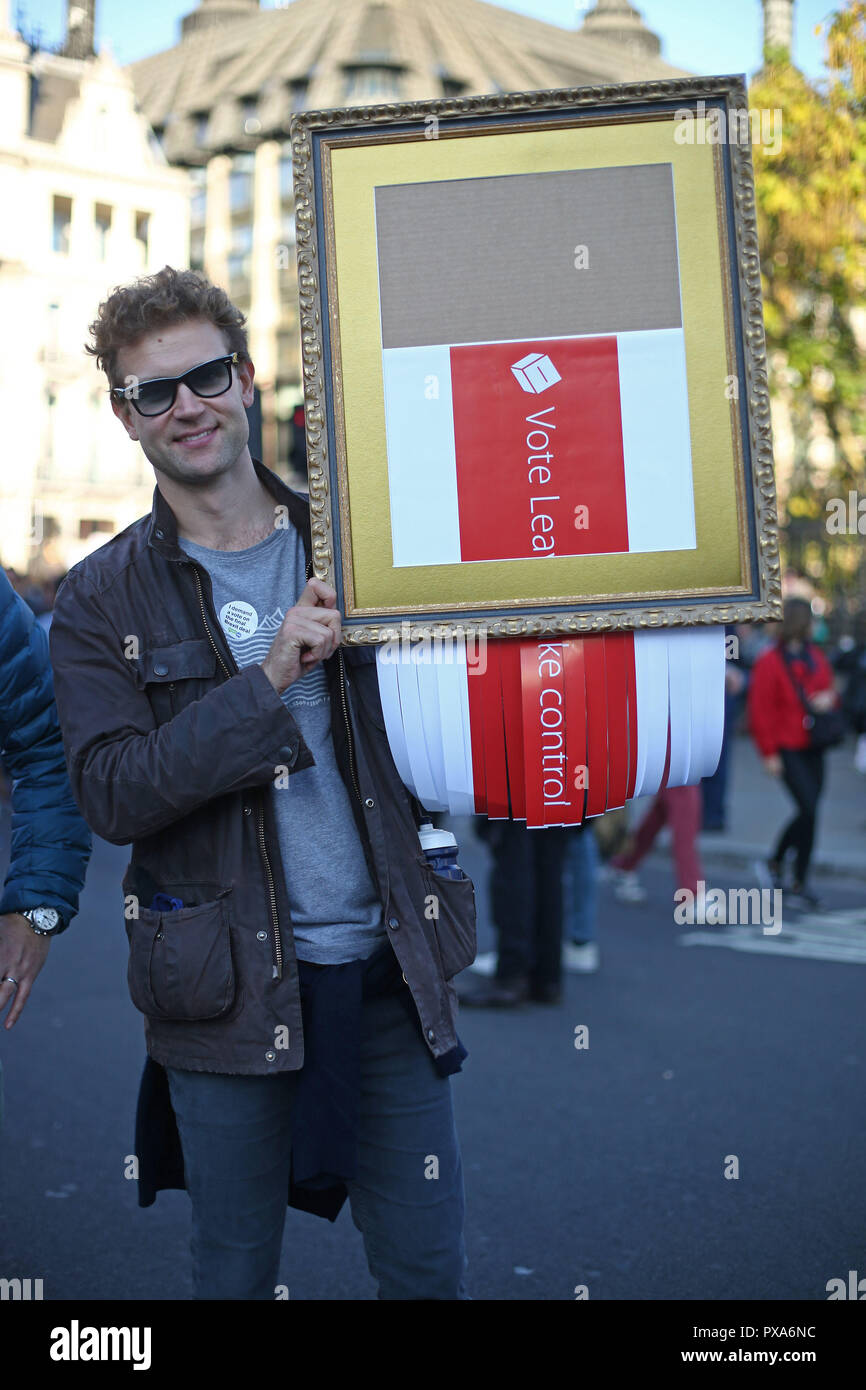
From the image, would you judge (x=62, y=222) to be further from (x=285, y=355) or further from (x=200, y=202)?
(x=200, y=202)

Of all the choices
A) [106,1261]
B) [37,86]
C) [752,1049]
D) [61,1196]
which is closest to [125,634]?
[106,1261]

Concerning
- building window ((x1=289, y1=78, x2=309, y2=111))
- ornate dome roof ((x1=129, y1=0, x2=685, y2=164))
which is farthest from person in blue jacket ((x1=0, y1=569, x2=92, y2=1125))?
building window ((x1=289, y1=78, x2=309, y2=111))

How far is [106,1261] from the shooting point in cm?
405

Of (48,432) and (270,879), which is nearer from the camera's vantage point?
(270,879)

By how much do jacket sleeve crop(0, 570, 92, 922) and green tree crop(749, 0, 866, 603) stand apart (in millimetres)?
11264

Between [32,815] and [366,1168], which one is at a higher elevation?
[32,815]

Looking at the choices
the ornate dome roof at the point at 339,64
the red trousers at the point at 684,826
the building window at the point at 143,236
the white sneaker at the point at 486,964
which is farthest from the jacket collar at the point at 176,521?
the ornate dome roof at the point at 339,64

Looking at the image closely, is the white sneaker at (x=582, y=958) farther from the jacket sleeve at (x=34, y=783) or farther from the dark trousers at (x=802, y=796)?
the jacket sleeve at (x=34, y=783)

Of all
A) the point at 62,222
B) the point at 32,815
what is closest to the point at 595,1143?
the point at 32,815

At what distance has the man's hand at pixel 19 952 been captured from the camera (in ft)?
9.25

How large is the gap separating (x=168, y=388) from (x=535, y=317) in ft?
2.00

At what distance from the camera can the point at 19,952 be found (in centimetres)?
284

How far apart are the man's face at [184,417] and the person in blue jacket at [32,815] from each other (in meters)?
0.54

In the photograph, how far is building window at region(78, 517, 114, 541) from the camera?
40812 millimetres
